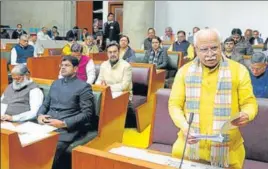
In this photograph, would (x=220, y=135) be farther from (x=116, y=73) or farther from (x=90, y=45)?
(x=90, y=45)

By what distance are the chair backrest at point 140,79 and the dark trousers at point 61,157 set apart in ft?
5.09

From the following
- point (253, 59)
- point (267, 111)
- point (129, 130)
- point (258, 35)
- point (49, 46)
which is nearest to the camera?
point (267, 111)

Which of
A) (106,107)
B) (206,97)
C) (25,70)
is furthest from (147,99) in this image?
(206,97)

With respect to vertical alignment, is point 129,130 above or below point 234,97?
below

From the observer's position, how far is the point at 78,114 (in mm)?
2494

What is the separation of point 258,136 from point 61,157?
1.25 m

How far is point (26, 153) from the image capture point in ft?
6.04

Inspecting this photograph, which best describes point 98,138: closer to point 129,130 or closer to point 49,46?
point 129,130

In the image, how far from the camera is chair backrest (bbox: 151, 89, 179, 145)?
235 cm

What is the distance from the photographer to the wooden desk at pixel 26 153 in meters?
1.55

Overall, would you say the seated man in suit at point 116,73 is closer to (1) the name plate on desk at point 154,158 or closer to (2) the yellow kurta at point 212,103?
(1) the name plate on desk at point 154,158

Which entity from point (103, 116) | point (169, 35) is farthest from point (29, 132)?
point (169, 35)

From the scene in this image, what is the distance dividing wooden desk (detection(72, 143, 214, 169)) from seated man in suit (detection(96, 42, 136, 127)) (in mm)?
2099

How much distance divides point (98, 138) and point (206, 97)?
1.31 m
